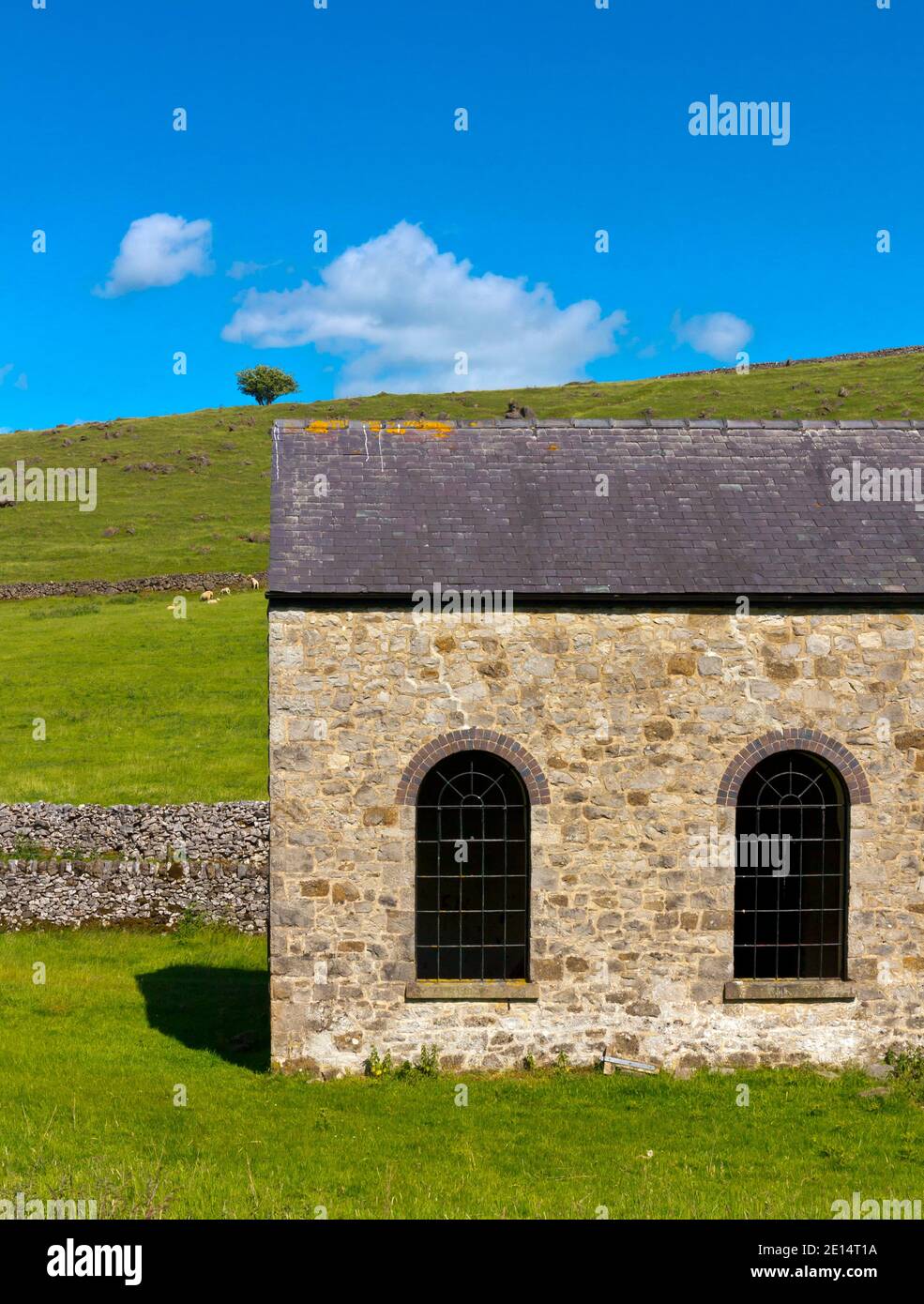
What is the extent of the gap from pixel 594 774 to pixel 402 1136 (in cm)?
469

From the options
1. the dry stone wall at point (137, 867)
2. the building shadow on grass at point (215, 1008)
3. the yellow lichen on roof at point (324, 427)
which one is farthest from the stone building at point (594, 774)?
the dry stone wall at point (137, 867)

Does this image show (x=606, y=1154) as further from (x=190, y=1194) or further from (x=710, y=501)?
(x=710, y=501)

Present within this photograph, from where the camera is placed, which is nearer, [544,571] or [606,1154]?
[606,1154]

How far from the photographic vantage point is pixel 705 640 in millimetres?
13719

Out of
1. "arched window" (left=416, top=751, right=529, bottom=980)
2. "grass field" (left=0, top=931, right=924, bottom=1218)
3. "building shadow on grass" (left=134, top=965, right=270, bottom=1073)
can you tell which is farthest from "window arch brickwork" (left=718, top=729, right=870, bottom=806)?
"building shadow on grass" (left=134, top=965, right=270, bottom=1073)

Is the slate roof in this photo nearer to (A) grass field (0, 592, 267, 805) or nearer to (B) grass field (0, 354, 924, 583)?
(A) grass field (0, 592, 267, 805)

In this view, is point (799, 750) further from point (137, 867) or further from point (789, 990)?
point (137, 867)

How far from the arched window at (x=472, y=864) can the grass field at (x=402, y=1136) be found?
1764 millimetres

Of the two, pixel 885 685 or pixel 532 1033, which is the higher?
pixel 885 685

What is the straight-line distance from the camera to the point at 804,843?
48.2 ft

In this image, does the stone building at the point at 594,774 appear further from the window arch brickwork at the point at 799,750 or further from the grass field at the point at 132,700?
the grass field at the point at 132,700

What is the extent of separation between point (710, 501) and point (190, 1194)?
1031 cm

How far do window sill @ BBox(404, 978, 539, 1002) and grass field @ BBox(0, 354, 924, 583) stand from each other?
40.9m
